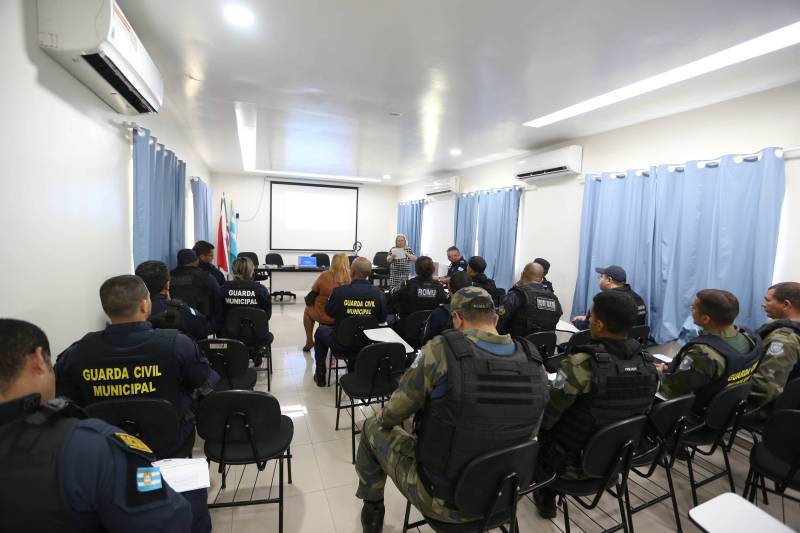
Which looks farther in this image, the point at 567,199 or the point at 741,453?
the point at 567,199

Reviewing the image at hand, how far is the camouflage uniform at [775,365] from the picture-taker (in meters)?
2.18

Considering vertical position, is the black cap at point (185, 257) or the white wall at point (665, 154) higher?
the white wall at point (665, 154)

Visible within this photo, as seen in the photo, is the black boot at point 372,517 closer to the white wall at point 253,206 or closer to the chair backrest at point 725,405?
the chair backrest at point 725,405

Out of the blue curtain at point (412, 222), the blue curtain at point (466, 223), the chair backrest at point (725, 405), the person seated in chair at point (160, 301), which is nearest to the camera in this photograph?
the chair backrest at point (725, 405)

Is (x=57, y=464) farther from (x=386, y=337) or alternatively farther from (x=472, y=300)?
(x=386, y=337)

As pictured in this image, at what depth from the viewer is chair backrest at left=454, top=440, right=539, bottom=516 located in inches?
52.4

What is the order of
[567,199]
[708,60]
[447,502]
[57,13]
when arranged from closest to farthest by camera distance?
[447,502] < [57,13] < [708,60] < [567,199]

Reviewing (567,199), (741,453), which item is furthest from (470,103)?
(741,453)

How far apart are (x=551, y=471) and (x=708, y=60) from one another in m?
3.02

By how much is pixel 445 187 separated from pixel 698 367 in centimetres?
595

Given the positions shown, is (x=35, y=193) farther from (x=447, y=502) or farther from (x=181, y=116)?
(x=181, y=116)

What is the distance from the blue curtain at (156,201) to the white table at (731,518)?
3.69 m

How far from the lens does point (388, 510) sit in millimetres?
2084

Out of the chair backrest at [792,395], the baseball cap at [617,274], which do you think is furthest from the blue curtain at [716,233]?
the chair backrest at [792,395]
